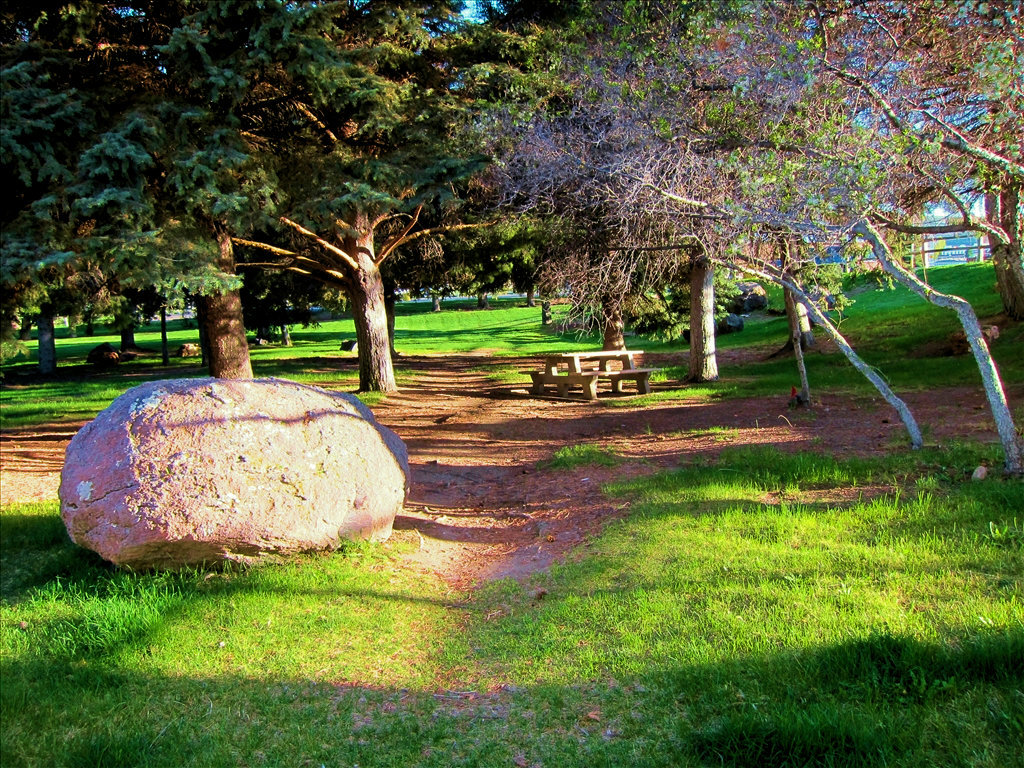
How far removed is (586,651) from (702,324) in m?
12.6

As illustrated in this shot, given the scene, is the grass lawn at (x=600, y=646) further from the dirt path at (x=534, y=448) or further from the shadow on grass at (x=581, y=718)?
the dirt path at (x=534, y=448)

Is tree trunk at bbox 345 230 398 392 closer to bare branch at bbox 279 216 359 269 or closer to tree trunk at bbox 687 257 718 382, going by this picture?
bare branch at bbox 279 216 359 269

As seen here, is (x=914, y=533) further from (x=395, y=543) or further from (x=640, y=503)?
(x=395, y=543)

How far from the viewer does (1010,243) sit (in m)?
6.71

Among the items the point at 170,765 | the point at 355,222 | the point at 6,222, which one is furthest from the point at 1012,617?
the point at 355,222

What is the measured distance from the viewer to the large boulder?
17.9 feet

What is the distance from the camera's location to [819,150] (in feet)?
22.5

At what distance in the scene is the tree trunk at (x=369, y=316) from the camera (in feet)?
53.0

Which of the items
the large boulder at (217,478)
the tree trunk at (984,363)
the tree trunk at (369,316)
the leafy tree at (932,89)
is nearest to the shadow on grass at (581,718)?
the large boulder at (217,478)

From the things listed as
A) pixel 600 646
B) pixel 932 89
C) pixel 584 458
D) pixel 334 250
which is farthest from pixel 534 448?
pixel 334 250

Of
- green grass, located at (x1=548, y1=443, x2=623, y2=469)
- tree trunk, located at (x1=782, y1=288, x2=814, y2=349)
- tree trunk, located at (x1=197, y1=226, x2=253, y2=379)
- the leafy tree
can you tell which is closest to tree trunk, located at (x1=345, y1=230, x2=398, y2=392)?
tree trunk, located at (x1=197, y1=226, x2=253, y2=379)

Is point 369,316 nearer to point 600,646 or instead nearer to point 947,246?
point 947,246

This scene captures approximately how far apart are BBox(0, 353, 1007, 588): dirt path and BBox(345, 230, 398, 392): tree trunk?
1.07 meters

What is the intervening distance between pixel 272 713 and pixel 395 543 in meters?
2.67
